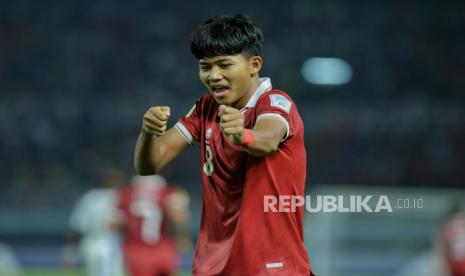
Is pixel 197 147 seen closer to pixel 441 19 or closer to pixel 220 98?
pixel 441 19

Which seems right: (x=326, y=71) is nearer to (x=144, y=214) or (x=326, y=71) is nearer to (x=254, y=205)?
(x=144, y=214)

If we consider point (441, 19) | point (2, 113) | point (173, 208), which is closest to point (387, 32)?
point (441, 19)

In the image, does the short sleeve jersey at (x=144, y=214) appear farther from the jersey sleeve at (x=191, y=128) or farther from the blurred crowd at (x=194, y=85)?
the blurred crowd at (x=194, y=85)

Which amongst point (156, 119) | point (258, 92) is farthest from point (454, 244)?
point (156, 119)

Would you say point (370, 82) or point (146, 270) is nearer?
point (146, 270)

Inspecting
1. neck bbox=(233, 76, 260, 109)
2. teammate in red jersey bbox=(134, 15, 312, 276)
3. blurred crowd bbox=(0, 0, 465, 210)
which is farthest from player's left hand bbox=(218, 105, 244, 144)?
blurred crowd bbox=(0, 0, 465, 210)

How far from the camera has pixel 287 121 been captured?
3.15 m

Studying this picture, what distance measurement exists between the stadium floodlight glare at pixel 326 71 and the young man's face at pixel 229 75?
16504 millimetres

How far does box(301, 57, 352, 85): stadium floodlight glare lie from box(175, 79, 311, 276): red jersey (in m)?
16.5

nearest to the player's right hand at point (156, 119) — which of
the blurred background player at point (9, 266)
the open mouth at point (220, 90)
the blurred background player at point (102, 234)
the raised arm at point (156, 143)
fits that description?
the raised arm at point (156, 143)

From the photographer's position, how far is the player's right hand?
319 centimetres

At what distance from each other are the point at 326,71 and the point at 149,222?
11946mm

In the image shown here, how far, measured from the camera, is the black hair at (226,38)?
3.19 m

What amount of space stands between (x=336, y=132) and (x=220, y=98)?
52.9ft
